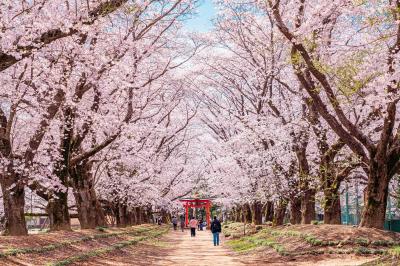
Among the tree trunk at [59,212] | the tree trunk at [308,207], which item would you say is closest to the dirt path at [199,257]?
the tree trunk at [308,207]

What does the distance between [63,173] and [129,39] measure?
596 cm

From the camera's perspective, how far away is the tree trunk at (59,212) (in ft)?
67.3

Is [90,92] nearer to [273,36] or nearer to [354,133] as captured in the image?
[273,36]

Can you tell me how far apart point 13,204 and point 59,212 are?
345 centimetres

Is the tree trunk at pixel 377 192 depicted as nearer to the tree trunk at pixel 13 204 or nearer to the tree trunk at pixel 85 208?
the tree trunk at pixel 13 204

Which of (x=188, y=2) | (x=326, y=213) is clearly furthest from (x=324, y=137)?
(x=188, y=2)

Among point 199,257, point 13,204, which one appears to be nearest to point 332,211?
point 199,257

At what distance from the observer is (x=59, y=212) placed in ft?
68.0

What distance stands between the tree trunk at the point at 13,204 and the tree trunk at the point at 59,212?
289cm

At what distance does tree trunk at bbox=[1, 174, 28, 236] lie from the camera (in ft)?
56.7

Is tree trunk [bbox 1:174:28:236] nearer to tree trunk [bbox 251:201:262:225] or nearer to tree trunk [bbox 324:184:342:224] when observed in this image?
tree trunk [bbox 324:184:342:224]

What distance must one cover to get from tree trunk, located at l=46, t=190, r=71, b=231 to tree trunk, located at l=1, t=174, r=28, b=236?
2.89m

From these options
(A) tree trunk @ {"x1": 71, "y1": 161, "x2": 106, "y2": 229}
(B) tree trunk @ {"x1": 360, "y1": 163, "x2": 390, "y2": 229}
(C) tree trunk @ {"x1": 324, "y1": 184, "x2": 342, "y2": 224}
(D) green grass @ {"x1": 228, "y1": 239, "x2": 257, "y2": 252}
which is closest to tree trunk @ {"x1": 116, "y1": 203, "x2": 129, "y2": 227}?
(A) tree trunk @ {"x1": 71, "y1": 161, "x2": 106, "y2": 229}

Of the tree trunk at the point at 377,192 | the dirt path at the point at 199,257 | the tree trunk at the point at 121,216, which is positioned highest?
the tree trunk at the point at 377,192
